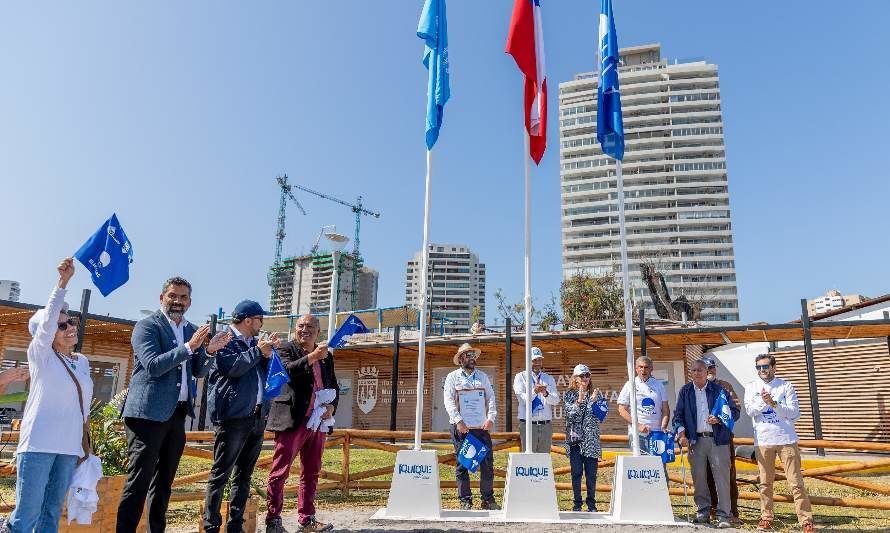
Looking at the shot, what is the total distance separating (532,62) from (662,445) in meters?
4.72

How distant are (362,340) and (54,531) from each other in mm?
19404

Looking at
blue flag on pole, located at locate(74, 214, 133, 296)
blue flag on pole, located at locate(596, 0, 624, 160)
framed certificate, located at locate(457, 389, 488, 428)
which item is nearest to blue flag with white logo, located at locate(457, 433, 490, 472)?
framed certificate, located at locate(457, 389, 488, 428)

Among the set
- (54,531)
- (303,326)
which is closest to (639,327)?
(303,326)

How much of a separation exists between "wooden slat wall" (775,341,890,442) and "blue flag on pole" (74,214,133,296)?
18617 mm

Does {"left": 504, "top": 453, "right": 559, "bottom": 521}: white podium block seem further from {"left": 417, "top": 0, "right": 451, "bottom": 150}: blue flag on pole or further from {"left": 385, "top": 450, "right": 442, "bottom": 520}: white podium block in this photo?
{"left": 417, "top": 0, "right": 451, "bottom": 150}: blue flag on pole

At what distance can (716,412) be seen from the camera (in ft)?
19.9

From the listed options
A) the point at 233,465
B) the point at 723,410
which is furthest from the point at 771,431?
the point at 233,465

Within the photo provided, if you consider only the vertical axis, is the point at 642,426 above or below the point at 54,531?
above

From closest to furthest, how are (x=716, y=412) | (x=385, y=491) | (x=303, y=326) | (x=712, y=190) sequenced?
(x=303, y=326)
(x=716, y=412)
(x=385, y=491)
(x=712, y=190)

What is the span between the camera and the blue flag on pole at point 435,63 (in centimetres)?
703

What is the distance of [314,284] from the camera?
118m

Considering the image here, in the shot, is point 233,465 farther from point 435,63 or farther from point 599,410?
point 435,63

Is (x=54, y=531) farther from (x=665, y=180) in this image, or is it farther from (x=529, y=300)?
(x=665, y=180)

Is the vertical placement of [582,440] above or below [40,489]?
above
